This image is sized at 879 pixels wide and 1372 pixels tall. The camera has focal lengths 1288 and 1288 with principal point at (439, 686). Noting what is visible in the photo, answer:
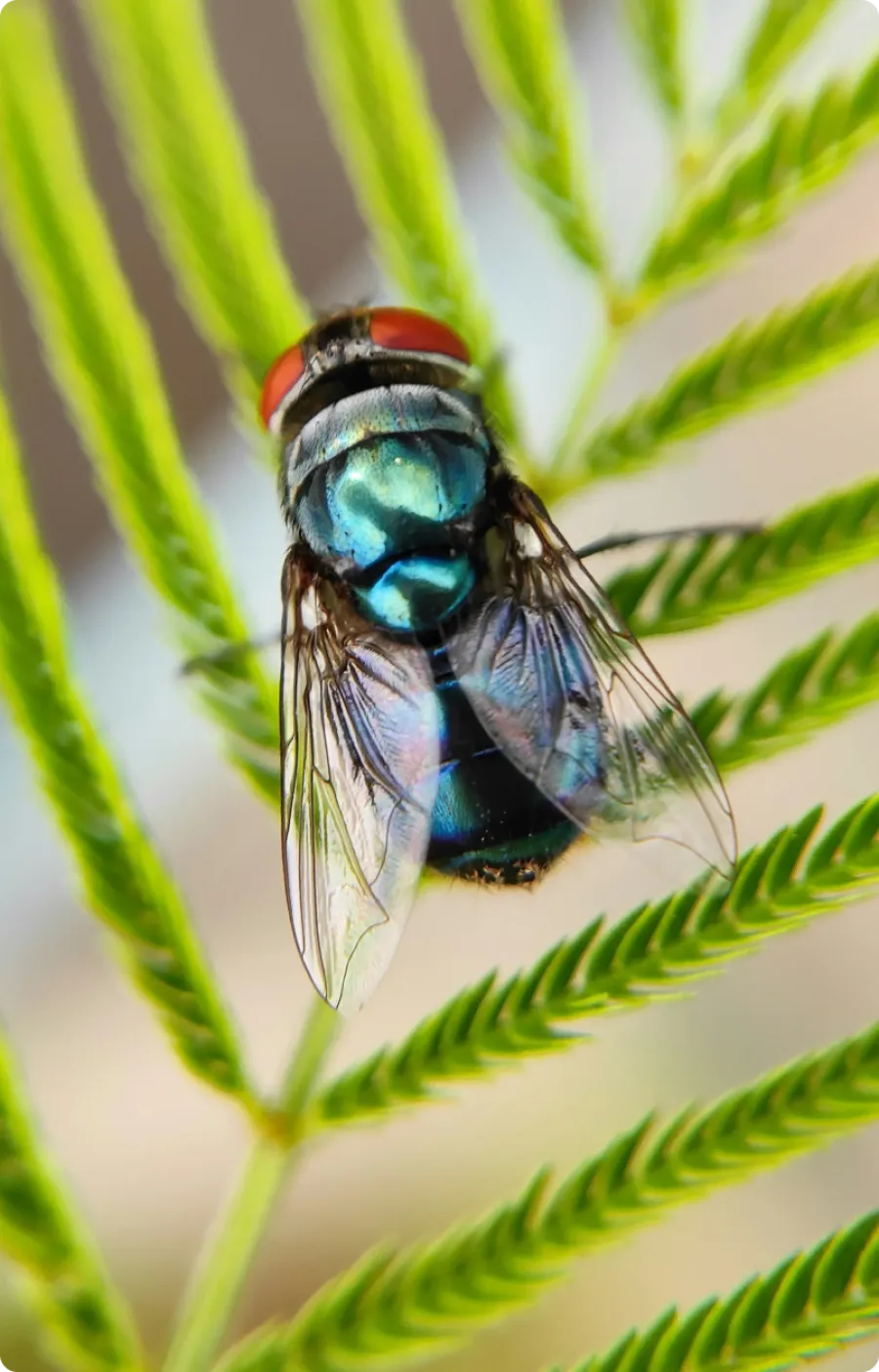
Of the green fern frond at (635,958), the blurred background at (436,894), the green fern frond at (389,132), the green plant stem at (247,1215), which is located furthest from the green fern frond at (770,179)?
the blurred background at (436,894)

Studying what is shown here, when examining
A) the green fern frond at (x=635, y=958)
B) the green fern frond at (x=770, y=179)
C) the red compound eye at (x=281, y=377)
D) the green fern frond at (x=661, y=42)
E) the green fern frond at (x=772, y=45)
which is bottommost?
the green fern frond at (x=635, y=958)

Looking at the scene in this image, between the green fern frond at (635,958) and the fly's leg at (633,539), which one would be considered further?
the fly's leg at (633,539)

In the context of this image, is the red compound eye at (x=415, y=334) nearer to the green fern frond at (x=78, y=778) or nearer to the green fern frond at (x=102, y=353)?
the green fern frond at (x=102, y=353)

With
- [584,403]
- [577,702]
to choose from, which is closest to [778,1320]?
[577,702]

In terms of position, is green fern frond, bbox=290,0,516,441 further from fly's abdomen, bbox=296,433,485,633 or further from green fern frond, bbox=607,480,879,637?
green fern frond, bbox=607,480,879,637

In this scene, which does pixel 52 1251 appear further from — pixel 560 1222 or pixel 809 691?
pixel 809 691

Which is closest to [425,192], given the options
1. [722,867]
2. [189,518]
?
[189,518]

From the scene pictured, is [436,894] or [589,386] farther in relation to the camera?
[436,894]
